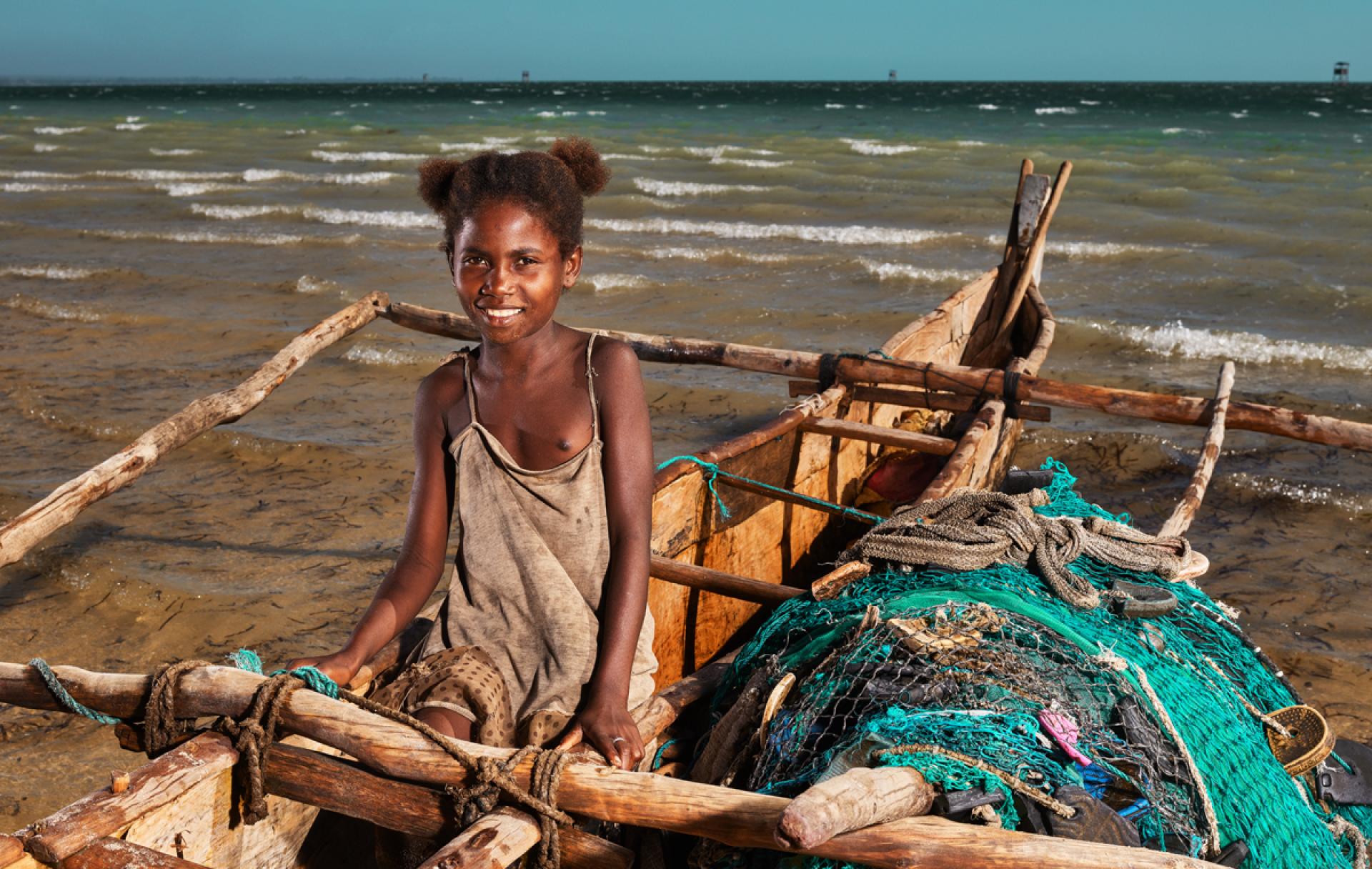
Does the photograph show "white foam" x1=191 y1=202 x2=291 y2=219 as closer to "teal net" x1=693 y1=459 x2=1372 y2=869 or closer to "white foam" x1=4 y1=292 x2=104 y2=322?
"white foam" x1=4 y1=292 x2=104 y2=322

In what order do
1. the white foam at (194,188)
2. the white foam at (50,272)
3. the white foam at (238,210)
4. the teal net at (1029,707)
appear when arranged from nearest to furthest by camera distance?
1. the teal net at (1029,707)
2. the white foam at (50,272)
3. the white foam at (238,210)
4. the white foam at (194,188)

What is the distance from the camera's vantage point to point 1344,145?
2520 cm

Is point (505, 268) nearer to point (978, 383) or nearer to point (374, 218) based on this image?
point (978, 383)

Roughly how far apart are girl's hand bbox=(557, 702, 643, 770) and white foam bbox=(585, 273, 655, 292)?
9056mm

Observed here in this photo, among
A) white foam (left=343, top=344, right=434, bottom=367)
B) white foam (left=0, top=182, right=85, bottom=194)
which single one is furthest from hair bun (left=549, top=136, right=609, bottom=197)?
white foam (left=0, top=182, right=85, bottom=194)

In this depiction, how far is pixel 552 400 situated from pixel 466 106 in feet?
170

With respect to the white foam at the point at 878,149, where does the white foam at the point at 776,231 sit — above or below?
below

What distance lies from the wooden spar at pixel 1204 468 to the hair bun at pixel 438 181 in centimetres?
238

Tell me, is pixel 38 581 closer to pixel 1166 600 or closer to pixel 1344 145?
pixel 1166 600

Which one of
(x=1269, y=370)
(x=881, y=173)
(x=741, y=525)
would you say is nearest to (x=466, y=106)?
(x=881, y=173)

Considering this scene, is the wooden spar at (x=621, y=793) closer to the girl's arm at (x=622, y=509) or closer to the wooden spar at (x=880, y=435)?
the girl's arm at (x=622, y=509)

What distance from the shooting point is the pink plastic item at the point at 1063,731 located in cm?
205

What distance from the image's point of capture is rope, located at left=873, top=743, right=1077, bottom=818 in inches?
73.5

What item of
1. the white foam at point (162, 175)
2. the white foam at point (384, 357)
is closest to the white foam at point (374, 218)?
the white foam at point (162, 175)
